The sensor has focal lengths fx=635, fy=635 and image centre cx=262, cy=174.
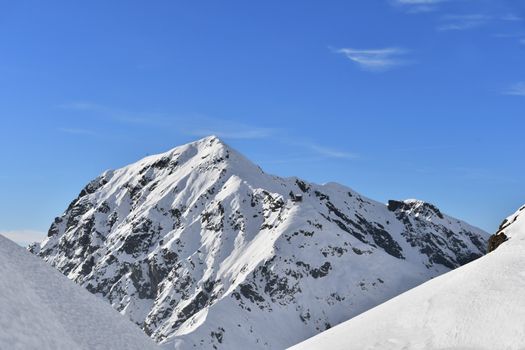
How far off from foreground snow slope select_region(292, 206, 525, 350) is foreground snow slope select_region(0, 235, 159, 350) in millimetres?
15144

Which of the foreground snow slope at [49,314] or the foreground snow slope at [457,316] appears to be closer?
the foreground snow slope at [49,314]

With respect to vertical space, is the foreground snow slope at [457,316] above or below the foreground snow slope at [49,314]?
above

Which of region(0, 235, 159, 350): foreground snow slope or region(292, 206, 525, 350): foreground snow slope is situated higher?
region(292, 206, 525, 350): foreground snow slope

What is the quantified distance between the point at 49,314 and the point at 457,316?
21.2 m

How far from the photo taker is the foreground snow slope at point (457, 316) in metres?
30.0

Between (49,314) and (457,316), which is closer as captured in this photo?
(49,314)

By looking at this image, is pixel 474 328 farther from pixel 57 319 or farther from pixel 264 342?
pixel 264 342

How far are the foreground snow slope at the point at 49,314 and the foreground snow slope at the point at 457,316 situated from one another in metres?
15.1

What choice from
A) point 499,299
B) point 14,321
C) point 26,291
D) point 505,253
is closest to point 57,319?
point 26,291

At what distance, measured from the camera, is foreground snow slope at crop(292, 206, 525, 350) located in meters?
30.0

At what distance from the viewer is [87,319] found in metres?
20.6

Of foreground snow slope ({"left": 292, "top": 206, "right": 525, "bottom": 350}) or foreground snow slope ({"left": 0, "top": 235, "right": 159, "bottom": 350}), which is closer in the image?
foreground snow slope ({"left": 0, "top": 235, "right": 159, "bottom": 350})

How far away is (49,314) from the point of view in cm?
1872

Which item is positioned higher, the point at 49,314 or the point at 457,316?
the point at 457,316
